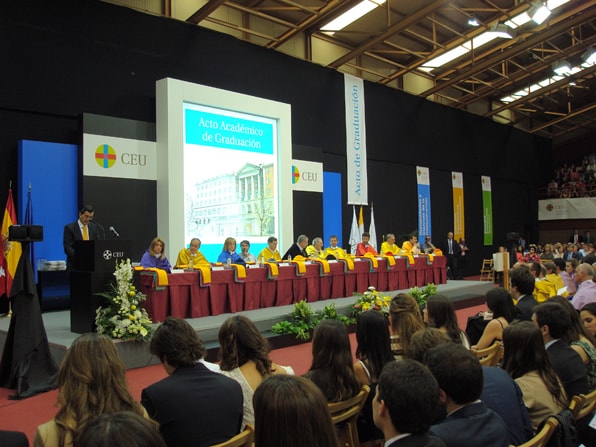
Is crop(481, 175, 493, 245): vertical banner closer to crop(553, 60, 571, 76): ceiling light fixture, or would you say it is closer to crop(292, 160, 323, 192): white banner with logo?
crop(553, 60, 571, 76): ceiling light fixture

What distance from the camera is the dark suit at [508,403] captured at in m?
1.88

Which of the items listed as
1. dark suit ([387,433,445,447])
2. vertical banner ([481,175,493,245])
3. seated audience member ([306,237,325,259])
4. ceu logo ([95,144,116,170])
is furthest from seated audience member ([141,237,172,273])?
vertical banner ([481,175,493,245])

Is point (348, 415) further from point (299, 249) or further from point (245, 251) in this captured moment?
point (299, 249)

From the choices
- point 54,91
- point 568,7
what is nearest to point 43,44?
point 54,91

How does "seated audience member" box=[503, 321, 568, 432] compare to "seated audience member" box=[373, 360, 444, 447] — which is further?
"seated audience member" box=[503, 321, 568, 432]

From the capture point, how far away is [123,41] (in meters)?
8.11

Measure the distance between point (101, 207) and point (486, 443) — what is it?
7.08 m

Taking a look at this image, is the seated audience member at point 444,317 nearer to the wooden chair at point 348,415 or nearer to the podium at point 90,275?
the wooden chair at point 348,415

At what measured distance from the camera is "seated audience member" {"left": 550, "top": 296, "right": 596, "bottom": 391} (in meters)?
2.55

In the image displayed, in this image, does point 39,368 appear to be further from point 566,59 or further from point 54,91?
point 566,59

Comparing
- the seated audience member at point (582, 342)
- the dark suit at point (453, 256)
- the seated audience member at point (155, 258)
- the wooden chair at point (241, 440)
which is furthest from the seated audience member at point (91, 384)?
the dark suit at point (453, 256)

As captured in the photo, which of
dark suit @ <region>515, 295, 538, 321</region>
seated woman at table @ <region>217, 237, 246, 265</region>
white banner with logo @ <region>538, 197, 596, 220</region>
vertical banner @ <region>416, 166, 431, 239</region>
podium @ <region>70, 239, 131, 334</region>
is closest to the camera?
dark suit @ <region>515, 295, 538, 321</region>

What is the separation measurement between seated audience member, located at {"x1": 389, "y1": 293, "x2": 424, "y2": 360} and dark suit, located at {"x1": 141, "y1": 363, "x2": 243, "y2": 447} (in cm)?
126

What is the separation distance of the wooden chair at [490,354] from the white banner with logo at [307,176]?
7817 mm
